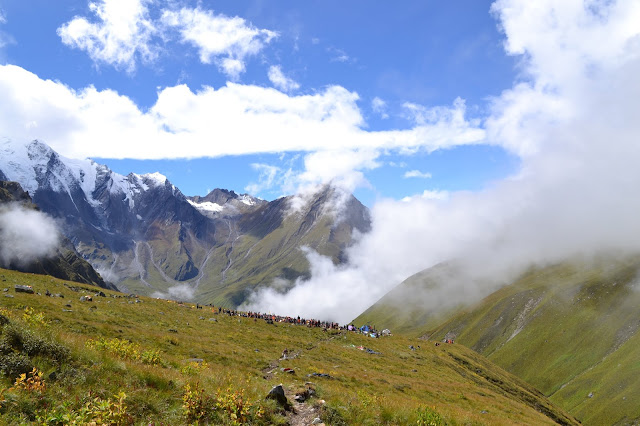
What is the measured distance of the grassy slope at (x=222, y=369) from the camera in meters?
11.9

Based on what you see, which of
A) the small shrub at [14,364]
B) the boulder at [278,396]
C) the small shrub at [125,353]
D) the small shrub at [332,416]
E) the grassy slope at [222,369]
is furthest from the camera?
the small shrub at [125,353]

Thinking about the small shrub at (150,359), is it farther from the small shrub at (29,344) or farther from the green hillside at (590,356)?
the green hillside at (590,356)

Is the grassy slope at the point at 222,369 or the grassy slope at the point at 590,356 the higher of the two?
the grassy slope at the point at 222,369

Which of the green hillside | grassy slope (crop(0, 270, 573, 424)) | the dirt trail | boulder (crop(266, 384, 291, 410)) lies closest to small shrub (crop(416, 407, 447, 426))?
grassy slope (crop(0, 270, 573, 424))

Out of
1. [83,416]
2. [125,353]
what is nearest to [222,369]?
[125,353]

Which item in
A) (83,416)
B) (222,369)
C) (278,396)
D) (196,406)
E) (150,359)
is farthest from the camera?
(222,369)

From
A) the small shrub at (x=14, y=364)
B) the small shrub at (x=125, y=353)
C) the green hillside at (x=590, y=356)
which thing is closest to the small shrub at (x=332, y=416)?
the small shrub at (x=125, y=353)

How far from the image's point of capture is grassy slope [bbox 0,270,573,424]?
11863 mm

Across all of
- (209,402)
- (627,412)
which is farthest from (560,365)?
(209,402)

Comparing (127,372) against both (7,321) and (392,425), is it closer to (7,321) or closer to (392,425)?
(7,321)

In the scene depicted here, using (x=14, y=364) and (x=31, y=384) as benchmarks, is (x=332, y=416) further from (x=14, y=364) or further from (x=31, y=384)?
(x=14, y=364)

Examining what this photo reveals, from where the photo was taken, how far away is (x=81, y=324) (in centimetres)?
2700

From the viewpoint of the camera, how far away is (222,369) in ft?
71.3

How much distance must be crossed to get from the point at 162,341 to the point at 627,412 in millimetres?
155415
